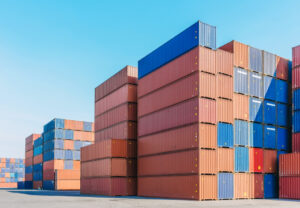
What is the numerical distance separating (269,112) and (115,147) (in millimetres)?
16204

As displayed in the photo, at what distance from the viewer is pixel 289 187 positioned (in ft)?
98.1

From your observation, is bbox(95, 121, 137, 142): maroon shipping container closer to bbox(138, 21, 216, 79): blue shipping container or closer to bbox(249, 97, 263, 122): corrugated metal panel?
bbox(138, 21, 216, 79): blue shipping container

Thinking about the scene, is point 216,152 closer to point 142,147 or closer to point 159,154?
point 159,154

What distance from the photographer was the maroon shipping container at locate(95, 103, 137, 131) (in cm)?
3838

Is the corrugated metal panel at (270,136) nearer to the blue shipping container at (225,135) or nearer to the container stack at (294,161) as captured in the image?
the container stack at (294,161)

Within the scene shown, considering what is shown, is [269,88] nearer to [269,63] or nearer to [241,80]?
[269,63]

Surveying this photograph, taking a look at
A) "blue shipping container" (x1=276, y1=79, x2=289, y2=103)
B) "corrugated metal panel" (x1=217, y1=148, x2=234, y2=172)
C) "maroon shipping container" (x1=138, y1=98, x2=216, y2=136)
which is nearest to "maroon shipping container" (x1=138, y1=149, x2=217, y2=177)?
"corrugated metal panel" (x1=217, y1=148, x2=234, y2=172)

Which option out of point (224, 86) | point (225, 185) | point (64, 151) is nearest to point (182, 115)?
point (224, 86)

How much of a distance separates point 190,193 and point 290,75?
17.2 m

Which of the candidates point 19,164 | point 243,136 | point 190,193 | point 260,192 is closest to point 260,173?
point 260,192

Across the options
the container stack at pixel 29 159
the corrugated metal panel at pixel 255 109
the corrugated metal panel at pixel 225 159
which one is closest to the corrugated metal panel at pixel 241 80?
the corrugated metal panel at pixel 255 109

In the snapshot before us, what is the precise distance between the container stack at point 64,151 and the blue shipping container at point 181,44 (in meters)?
36.0

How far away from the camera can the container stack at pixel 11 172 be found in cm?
11415

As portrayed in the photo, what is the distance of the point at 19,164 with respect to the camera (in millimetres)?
118312
